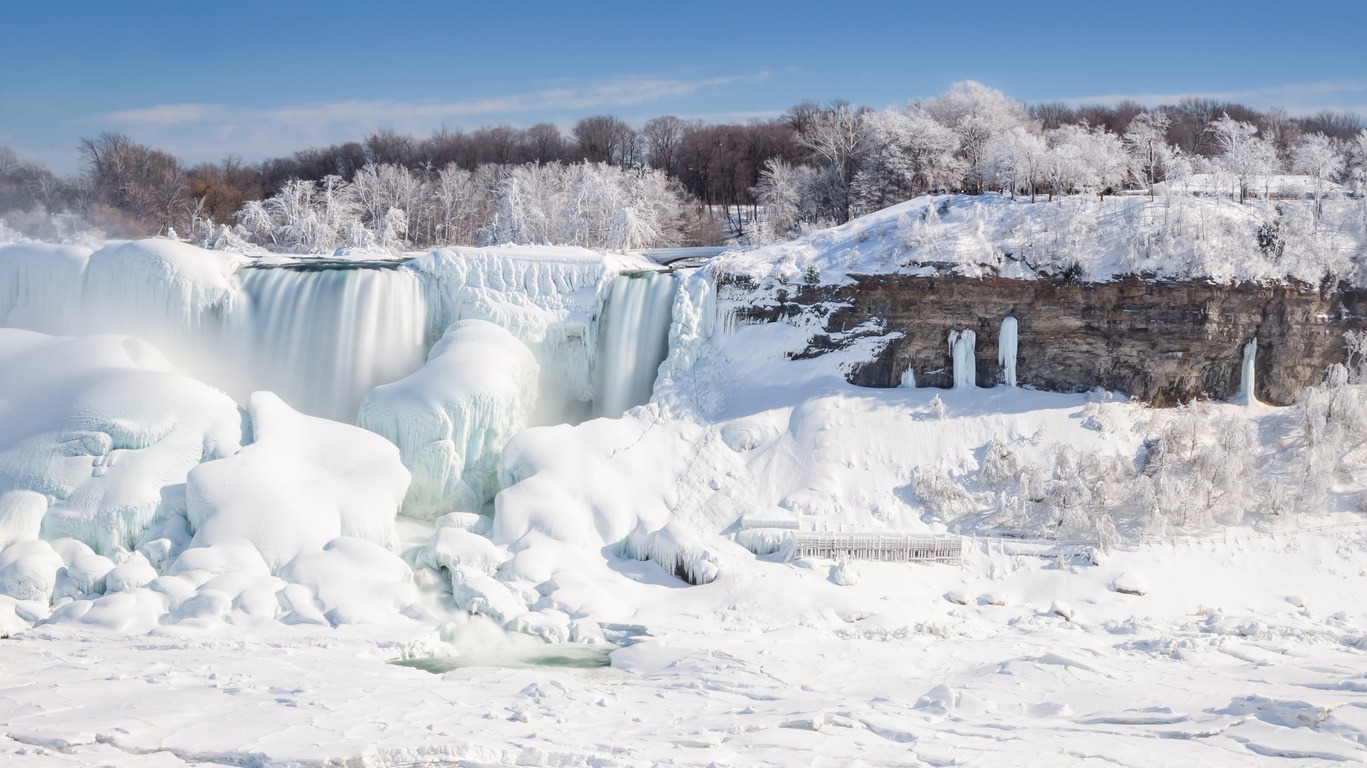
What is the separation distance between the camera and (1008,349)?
25.8 metres

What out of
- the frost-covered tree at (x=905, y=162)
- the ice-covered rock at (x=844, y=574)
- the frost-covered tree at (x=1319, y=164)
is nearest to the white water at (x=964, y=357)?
A: the ice-covered rock at (x=844, y=574)

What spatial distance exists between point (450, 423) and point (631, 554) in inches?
178

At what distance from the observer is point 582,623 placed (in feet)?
62.3

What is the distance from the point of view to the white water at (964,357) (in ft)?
85.0

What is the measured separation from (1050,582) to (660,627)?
7286 mm

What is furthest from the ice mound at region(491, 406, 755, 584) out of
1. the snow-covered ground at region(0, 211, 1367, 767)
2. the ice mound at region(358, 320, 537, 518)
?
the ice mound at region(358, 320, 537, 518)

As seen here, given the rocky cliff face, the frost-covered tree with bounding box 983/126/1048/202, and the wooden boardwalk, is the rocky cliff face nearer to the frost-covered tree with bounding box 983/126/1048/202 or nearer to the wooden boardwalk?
the frost-covered tree with bounding box 983/126/1048/202

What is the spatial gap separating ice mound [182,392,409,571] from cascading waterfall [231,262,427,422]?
2779mm

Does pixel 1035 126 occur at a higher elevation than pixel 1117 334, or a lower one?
higher

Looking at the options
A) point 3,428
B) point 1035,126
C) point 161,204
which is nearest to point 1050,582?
point 3,428

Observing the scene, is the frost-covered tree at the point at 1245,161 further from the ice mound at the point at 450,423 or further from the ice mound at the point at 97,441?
the ice mound at the point at 97,441

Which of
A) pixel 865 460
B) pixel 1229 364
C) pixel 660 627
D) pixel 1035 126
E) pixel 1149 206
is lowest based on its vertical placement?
pixel 660 627

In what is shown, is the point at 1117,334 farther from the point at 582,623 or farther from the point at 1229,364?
the point at 582,623

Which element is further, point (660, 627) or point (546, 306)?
point (546, 306)
